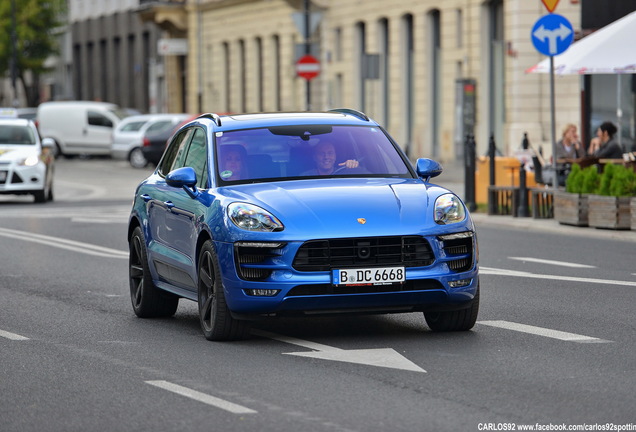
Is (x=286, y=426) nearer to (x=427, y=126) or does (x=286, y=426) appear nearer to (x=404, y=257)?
(x=404, y=257)

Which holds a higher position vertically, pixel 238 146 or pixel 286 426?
pixel 238 146

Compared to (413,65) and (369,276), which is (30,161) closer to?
(413,65)

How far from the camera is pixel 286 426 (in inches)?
287

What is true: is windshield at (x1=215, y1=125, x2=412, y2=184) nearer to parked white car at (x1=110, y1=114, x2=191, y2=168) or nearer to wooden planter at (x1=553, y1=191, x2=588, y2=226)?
wooden planter at (x1=553, y1=191, x2=588, y2=226)

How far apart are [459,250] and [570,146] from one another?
15744 mm

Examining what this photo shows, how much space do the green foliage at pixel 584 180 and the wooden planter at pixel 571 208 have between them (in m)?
0.11

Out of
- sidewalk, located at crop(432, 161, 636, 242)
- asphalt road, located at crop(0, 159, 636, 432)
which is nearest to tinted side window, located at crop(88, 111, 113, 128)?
sidewalk, located at crop(432, 161, 636, 242)

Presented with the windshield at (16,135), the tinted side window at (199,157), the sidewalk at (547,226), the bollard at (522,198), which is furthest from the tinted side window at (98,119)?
the tinted side window at (199,157)

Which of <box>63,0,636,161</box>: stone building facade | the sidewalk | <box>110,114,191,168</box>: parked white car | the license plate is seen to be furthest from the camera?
<box>110,114,191,168</box>: parked white car

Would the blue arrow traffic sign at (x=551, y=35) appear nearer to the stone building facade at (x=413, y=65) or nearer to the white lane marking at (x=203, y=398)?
the stone building facade at (x=413, y=65)

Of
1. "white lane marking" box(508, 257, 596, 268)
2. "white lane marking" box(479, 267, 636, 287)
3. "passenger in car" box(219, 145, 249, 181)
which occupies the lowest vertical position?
"white lane marking" box(508, 257, 596, 268)

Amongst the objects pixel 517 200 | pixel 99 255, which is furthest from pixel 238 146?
pixel 517 200

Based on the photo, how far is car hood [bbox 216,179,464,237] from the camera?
32.4 ft

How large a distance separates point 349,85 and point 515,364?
41.1 metres
